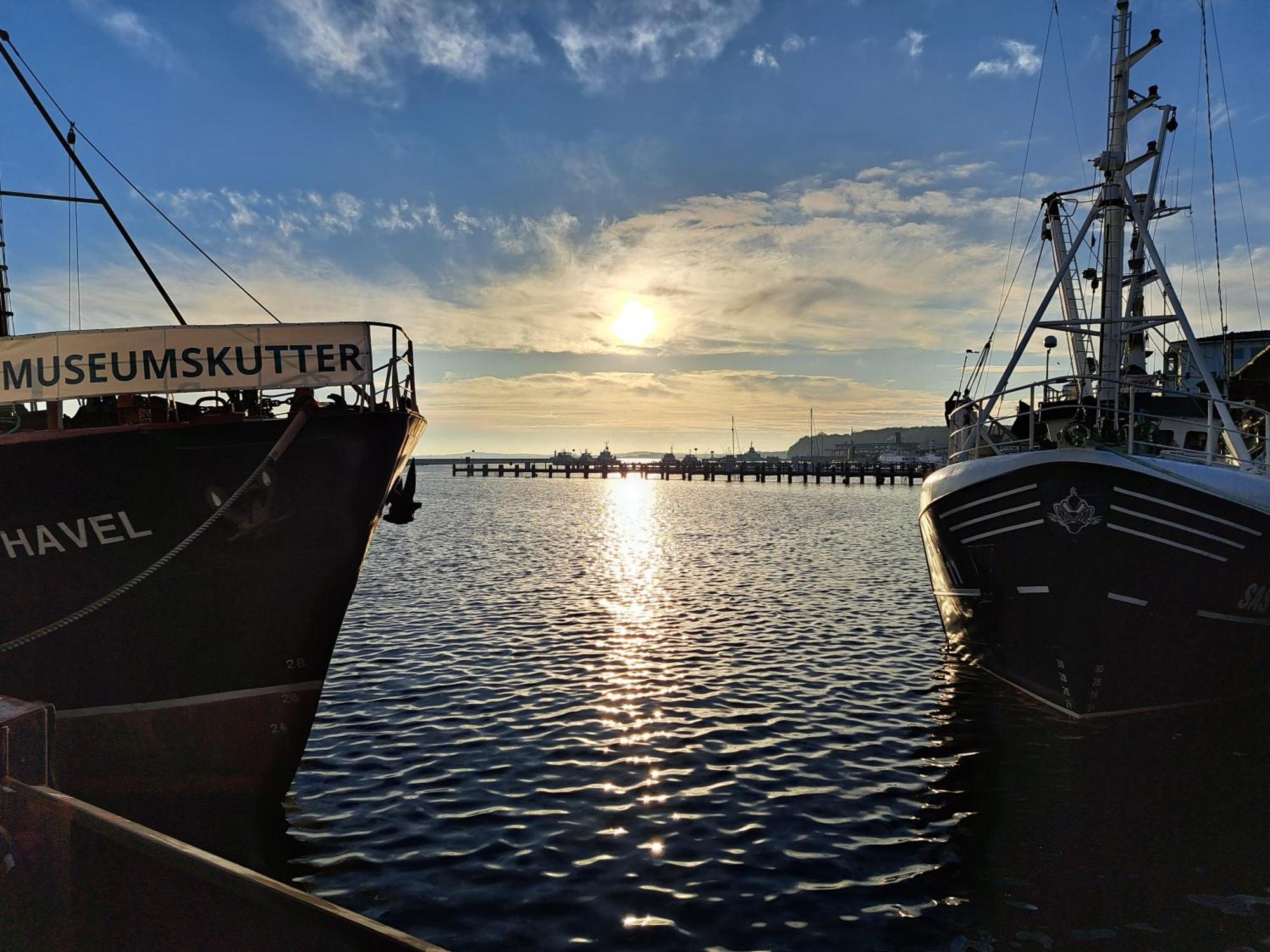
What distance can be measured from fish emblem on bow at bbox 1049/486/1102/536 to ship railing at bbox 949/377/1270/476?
0.97 m

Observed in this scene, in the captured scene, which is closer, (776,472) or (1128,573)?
(1128,573)

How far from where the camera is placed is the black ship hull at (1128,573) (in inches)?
425

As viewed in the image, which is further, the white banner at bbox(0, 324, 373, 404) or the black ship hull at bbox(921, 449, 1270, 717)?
the black ship hull at bbox(921, 449, 1270, 717)

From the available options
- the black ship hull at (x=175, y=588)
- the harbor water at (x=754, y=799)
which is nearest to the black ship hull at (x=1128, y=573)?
the harbor water at (x=754, y=799)

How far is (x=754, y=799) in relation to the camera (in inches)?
371

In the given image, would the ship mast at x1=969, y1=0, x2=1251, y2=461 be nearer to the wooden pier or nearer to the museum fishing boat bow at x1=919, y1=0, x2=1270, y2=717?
the museum fishing boat bow at x1=919, y1=0, x2=1270, y2=717

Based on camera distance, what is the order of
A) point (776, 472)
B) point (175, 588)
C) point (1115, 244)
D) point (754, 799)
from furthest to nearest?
1. point (776, 472)
2. point (1115, 244)
3. point (754, 799)
4. point (175, 588)

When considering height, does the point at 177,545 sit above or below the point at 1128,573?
above

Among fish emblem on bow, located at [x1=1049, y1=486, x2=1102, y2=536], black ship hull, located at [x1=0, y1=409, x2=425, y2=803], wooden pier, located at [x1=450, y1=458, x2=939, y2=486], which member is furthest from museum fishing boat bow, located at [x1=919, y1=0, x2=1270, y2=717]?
wooden pier, located at [x1=450, y1=458, x2=939, y2=486]

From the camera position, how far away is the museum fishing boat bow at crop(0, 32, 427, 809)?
829 cm

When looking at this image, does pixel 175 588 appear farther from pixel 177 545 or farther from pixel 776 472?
pixel 776 472

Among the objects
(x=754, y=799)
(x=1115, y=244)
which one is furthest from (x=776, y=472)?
(x=754, y=799)

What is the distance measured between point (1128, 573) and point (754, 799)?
22.7 feet

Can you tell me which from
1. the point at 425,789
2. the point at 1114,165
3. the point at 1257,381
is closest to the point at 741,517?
the point at 1257,381
